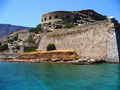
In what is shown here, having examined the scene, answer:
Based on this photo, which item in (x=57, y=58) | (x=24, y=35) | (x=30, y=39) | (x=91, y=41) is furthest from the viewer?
(x=24, y=35)

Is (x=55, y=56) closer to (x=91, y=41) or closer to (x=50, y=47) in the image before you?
(x=50, y=47)

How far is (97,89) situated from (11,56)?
36.7 meters

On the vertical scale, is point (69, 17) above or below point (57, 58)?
above

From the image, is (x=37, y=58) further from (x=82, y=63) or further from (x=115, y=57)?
(x=115, y=57)

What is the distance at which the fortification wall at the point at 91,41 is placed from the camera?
1213 inches

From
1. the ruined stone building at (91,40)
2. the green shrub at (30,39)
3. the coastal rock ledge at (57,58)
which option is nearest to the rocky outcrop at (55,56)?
the coastal rock ledge at (57,58)

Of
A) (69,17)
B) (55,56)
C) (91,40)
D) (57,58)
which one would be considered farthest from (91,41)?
(69,17)

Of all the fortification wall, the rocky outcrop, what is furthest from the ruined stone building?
the rocky outcrop

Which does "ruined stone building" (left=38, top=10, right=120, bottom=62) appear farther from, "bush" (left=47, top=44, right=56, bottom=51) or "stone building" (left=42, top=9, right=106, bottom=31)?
"stone building" (left=42, top=9, right=106, bottom=31)

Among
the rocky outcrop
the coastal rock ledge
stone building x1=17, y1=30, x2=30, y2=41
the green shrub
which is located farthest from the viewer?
stone building x1=17, y1=30, x2=30, y2=41

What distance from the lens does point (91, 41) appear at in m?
34.4

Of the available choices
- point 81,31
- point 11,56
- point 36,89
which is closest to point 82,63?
point 81,31

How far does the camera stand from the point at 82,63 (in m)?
30.9

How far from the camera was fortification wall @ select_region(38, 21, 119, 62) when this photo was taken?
30.8 meters
